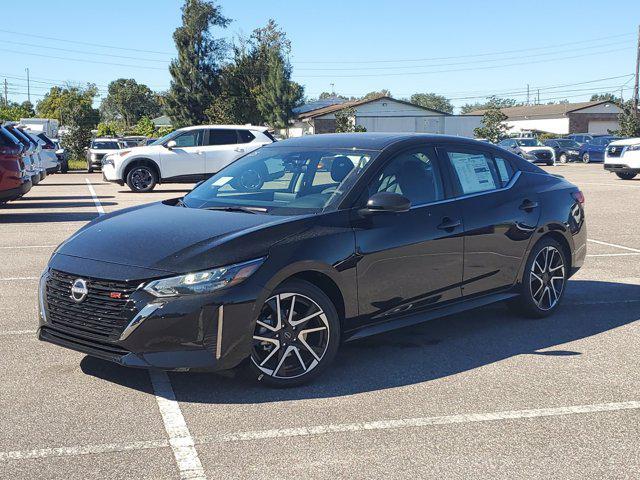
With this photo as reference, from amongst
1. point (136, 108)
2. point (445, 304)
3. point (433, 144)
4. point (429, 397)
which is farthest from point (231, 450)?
point (136, 108)

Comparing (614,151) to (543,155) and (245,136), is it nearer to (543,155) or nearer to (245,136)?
(245,136)

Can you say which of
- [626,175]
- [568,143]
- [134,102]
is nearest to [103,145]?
[626,175]

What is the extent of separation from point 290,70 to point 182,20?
12419 millimetres

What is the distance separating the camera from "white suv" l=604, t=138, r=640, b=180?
1015 inches

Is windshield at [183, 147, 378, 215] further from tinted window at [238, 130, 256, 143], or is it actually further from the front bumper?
tinted window at [238, 130, 256, 143]

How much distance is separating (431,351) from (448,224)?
3.15 feet

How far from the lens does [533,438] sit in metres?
4.29

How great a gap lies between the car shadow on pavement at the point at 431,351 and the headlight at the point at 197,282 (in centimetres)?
63

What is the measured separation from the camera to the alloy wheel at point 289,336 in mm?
4969

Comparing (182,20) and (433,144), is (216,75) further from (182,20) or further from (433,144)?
(433,144)

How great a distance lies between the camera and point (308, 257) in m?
5.05

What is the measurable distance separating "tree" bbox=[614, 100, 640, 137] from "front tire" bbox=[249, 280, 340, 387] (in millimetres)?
56292

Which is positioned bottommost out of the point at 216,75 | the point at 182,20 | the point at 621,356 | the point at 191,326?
the point at 621,356

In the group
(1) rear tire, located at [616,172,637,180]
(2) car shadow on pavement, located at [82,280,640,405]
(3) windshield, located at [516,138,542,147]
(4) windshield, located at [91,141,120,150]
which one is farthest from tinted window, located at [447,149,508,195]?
(3) windshield, located at [516,138,542,147]
